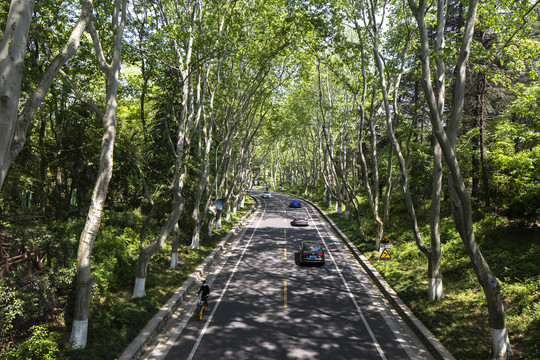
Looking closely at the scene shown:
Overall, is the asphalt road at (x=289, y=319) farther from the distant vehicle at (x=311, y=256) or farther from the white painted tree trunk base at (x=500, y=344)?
the white painted tree trunk base at (x=500, y=344)

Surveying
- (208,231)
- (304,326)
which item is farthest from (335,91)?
(304,326)

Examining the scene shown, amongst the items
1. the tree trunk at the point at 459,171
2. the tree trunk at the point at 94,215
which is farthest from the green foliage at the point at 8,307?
the tree trunk at the point at 459,171

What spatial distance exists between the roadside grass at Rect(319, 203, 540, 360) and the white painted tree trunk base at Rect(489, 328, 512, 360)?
→ 0.62ft

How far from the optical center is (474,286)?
1270 cm

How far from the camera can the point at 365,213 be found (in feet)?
104

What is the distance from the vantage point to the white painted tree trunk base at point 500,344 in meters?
8.39

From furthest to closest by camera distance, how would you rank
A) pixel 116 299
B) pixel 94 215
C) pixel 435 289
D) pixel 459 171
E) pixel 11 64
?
pixel 435 289 < pixel 116 299 < pixel 94 215 < pixel 459 171 < pixel 11 64

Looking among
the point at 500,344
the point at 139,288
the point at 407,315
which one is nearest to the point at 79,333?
the point at 139,288

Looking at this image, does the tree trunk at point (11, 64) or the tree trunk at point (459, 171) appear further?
the tree trunk at point (459, 171)

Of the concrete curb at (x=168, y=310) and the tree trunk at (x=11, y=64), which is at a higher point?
the tree trunk at (x=11, y=64)

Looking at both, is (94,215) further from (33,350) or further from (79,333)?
(33,350)

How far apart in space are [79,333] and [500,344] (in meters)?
Result: 10.7

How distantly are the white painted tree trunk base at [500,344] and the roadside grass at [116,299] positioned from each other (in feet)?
31.4

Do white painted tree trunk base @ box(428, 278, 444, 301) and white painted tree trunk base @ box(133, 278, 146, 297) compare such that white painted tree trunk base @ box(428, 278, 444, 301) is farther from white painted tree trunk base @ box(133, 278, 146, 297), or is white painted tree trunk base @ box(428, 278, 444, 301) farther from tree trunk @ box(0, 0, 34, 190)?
tree trunk @ box(0, 0, 34, 190)
